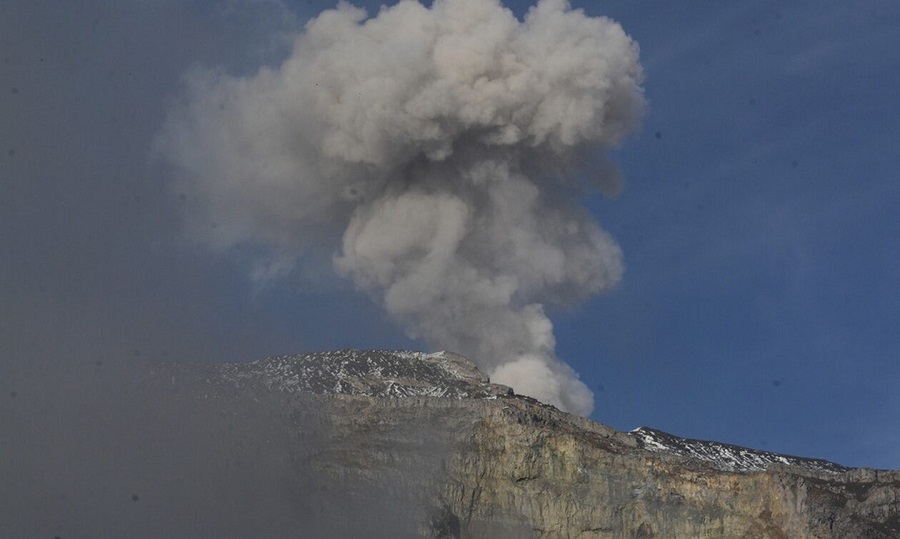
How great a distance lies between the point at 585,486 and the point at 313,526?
27701 mm

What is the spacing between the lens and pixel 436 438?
643 feet

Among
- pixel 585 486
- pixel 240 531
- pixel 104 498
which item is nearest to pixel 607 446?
pixel 585 486

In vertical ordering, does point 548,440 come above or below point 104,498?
above

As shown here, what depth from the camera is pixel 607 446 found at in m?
195

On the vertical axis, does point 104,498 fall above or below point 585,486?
below

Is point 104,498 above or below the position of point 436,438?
below

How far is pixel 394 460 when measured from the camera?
196500 mm

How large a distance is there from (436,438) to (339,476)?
11043 mm

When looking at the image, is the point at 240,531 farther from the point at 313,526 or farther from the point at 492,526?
the point at 492,526

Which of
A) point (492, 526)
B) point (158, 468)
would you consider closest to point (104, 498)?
point (158, 468)

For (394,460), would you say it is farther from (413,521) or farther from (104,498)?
(104,498)

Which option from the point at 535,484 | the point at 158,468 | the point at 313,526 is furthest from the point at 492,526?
the point at 158,468

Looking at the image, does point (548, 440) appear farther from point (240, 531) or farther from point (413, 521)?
point (240, 531)

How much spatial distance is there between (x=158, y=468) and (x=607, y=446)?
4683cm
